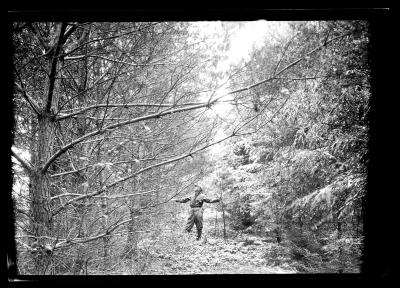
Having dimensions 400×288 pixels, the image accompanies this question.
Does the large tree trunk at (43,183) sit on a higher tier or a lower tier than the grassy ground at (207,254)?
higher

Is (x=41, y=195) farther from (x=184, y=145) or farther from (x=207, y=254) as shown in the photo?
(x=207, y=254)

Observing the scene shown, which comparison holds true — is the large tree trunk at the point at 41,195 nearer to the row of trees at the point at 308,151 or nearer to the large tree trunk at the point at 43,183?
the large tree trunk at the point at 43,183

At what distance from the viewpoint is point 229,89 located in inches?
48.1

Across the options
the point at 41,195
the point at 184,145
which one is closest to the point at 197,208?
the point at 184,145

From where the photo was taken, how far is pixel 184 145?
6.28 ft

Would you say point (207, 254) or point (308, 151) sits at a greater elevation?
point (308, 151)

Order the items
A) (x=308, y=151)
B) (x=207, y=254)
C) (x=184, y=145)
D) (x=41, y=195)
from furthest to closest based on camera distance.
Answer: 1. (x=207, y=254)
2. (x=308, y=151)
3. (x=184, y=145)
4. (x=41, y=195)

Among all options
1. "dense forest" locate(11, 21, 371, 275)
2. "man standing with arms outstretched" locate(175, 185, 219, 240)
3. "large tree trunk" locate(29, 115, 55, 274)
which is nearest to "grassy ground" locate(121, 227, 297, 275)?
"dense forest" locate(11, 21, 371, 275)

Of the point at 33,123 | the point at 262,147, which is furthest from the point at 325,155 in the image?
the point at 33,123

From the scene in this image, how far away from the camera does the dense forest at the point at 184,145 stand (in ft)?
4.09

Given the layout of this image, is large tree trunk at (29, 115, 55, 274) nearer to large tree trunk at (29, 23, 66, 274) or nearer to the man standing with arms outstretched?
large tree trunk at (29, 23, 66, 274)

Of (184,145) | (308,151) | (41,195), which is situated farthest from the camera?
(308,151)

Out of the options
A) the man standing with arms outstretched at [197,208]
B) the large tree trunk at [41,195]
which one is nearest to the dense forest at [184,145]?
the large tree trunk at [41,195]
